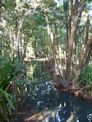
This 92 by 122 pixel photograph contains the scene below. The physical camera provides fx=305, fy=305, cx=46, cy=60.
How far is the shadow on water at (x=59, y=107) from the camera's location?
900cm

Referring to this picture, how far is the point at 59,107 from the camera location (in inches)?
413

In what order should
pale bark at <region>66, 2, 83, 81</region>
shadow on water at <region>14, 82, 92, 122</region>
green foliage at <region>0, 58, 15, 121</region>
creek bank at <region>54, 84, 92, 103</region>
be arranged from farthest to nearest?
pale bark at <region>66, 2, 83, 81</region>
creek bank at <region>54, 84, 92, 103</region>
shadow on water at <region>14, 82, 92, 122</region>
green foliage at <region>0, 58, 15, 121</region>

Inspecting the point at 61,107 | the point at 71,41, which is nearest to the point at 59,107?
the point at 61,107

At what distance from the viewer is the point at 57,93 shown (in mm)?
12656

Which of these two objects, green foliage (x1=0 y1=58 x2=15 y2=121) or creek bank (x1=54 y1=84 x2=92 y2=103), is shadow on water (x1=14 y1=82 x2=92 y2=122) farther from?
green foliage (x1=0 y1=58 x2=15 y2=121)

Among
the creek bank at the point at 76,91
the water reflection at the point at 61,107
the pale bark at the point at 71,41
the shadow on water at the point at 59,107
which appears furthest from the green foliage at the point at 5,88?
the pale bark at the point at 71,41

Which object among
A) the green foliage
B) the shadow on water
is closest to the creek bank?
the shadow on water

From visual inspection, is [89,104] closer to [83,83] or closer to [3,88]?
[83,83]

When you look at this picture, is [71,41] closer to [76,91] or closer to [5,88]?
[76,91]

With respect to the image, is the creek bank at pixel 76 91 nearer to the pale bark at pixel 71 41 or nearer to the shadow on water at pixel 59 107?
the shadow on water at pixel 59 107

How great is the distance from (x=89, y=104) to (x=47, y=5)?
20.7 feet

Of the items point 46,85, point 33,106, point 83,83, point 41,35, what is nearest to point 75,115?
point 33,106

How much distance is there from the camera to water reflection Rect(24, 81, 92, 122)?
9.09 m

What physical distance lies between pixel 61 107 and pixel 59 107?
81 millimetres
